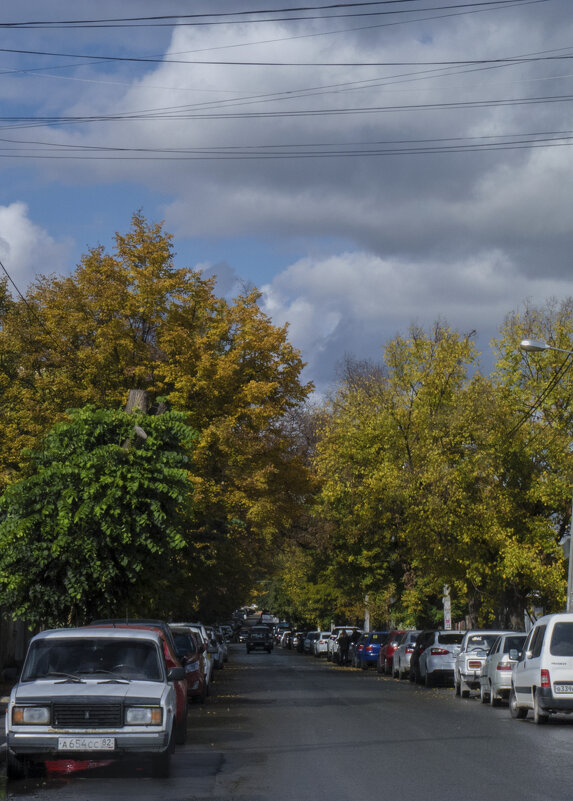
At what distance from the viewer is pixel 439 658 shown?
103 feet

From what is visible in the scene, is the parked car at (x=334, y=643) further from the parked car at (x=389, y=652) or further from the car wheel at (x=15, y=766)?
the car wheel at (x=15, y=766)

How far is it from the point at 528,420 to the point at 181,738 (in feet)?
81.9

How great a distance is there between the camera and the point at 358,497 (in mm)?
40844

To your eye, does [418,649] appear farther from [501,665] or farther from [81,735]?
[81,735]

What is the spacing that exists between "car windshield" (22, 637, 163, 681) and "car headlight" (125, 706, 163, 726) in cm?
89

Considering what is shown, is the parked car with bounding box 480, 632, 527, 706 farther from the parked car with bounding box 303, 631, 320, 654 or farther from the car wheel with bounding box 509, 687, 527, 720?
the parked car with bounding box 303, 631, 320, 654

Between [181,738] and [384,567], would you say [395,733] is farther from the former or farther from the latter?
[384,567]

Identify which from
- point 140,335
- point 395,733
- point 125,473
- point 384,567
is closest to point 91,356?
point 140,335

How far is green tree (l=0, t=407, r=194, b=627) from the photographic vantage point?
19.3m

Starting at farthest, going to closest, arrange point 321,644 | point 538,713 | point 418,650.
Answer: point 321,644 < point 418,650 < point 538,713

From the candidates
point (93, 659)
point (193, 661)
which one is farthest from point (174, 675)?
point (193, 661)

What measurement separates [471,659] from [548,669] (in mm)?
8347

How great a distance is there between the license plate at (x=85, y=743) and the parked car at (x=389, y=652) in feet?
99.0

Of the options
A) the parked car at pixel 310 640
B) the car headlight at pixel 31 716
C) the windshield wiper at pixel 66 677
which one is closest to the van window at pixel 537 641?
the windshield wiper at pixel 66 677
